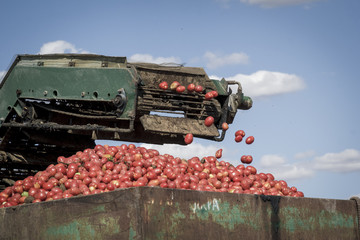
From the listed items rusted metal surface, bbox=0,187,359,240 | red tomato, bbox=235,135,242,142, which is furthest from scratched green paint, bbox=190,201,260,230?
red tomato, bbox=235,135,242,142

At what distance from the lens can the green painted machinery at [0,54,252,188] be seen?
7.71 metres

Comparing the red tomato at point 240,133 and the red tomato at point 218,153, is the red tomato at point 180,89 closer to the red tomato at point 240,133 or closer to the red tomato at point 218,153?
the red tomato at point 218,153

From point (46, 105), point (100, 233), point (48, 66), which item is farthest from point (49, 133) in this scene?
point (100, 233)

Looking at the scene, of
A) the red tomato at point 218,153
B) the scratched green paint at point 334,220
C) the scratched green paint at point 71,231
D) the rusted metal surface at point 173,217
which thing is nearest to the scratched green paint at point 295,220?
the rusted metal surface at point 173,217

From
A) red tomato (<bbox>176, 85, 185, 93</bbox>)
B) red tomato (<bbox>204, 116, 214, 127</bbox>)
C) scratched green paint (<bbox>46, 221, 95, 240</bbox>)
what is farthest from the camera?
red tomato (<bbox>204, 116, 214, 127</bbox>)

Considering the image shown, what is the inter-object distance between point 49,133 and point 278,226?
4.87 meters

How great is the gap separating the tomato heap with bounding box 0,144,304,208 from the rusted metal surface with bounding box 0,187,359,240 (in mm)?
800

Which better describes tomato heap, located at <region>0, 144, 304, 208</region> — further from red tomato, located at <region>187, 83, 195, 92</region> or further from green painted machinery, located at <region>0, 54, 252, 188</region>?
red tomato, located at <region>187, 83, 195, 92</region>

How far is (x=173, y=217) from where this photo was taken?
14.5 ft

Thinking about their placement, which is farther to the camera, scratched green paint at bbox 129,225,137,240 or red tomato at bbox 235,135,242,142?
red tomato at bbox 235,135,242,142

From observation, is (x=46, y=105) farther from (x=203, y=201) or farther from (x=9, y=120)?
(x=203, y=201)

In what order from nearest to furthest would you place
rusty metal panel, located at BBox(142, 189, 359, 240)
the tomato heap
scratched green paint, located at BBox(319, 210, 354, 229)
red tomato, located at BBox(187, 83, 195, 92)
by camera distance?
rusty metal panel, located at BBox(142, 189, 359, 240), scratched green paint, located at BBox(319, 210, 354, 229), the tomato heap, red tomato, located at BBox(187, 83, 195, 92)

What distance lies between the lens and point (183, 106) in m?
8.12

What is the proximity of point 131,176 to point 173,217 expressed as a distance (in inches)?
68.1
